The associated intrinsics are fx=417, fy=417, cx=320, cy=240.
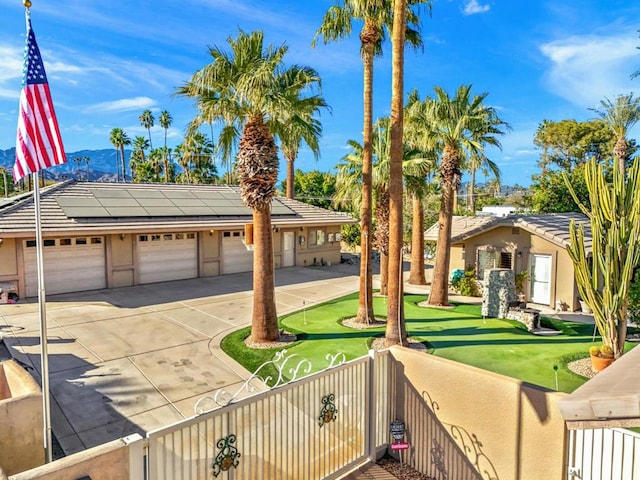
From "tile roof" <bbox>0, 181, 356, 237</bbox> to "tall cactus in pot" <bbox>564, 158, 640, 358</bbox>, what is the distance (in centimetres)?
1632

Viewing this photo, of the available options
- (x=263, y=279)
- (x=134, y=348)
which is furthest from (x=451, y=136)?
(x=134, y=348)

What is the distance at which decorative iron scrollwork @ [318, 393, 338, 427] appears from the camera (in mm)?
5543

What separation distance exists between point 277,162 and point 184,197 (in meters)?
13.8

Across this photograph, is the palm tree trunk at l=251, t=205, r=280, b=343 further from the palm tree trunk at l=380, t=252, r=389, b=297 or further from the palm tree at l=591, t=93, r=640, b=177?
the palm tree at l=591, t=93, r=640, b=177

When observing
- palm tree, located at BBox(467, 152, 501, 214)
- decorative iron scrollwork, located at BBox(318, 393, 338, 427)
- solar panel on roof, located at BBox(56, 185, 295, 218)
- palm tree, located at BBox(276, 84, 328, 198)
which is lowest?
decorative iron scrollwork, located at BBox(318, 393, 338, 427)

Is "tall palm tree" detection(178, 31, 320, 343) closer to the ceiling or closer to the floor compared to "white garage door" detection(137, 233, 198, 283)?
closer to the ceiling

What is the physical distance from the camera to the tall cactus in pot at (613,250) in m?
8.84

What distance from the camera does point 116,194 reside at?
21172 millimetres

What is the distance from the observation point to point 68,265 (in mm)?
17375

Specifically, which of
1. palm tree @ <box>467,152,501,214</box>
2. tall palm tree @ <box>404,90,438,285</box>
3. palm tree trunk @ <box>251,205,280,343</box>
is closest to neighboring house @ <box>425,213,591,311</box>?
tall palm tree @ <box>404,90,438,285</box>

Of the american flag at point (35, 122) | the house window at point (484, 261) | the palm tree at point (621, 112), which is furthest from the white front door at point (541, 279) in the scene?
the palm tree at point (621, 112)

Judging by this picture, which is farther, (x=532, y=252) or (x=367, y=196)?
(x=532, y=252)

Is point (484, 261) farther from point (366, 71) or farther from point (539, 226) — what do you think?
point (366, 71)

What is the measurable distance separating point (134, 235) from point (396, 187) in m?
13.5
